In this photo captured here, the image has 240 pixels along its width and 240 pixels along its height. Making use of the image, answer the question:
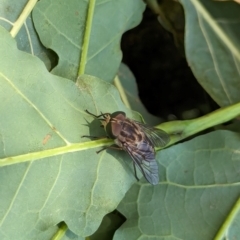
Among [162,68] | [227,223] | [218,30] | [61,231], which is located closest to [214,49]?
[218,30]

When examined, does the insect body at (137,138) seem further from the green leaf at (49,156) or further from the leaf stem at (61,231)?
the leaf stem at (61,231)

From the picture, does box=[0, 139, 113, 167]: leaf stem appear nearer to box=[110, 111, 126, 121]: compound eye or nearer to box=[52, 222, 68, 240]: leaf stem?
box=[110, 111, 126, 121]: compound eye

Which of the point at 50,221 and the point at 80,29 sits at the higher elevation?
the point at 80,29

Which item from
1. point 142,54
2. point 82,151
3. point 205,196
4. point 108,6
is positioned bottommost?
point 205,196

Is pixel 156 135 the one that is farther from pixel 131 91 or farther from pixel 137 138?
pixel 131 91

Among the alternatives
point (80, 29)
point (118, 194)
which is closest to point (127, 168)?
point (118, 194)

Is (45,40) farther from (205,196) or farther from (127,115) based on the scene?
(205,196)

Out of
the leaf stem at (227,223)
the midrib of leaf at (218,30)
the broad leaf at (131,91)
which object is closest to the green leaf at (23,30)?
the broad leaf at (131,91)
